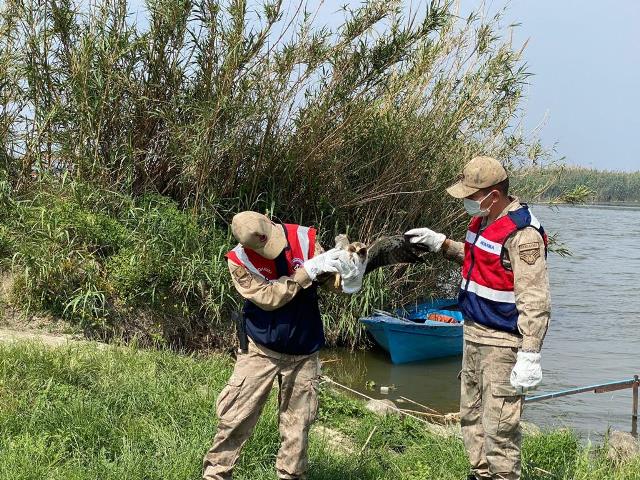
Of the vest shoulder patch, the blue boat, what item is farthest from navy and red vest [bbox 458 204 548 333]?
the blue boat

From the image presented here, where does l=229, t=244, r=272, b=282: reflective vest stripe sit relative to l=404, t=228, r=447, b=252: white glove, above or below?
below

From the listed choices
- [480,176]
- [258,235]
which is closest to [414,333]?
[480,176]

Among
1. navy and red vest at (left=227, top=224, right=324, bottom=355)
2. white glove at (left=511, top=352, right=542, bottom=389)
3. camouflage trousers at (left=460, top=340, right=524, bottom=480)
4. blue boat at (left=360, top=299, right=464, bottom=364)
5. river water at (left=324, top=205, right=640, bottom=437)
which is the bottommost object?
river water at (left=324, top=205, right=640, bottom=437)

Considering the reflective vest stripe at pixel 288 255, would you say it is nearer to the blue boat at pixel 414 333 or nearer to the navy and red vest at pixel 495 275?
the navy and red vest at pixel 495 275

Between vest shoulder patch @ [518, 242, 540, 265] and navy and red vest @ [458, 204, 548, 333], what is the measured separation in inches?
4.0

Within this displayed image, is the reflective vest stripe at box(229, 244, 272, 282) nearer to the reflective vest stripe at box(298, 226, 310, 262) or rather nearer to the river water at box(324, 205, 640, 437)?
the reflective vest stripe at box(298, 226, 310, 262)

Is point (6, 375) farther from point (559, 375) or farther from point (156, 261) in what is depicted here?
point (559, 375)

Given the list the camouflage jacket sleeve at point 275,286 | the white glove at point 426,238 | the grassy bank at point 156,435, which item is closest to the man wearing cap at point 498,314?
the white glove at point 426,238

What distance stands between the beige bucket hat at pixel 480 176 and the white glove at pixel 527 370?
3.14 ft

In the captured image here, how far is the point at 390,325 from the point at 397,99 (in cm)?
307

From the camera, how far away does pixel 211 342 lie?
8.27 meters

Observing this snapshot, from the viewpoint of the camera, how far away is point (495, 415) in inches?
153

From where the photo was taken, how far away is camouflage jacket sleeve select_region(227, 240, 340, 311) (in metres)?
→ 3.61

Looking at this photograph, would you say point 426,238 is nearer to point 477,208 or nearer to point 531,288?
point 477,208
